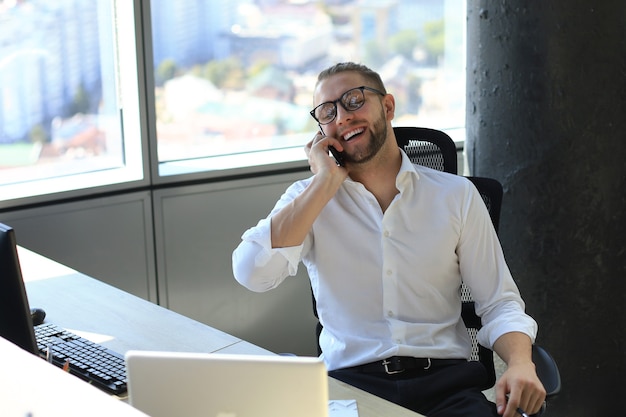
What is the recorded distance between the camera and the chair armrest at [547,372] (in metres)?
2.10

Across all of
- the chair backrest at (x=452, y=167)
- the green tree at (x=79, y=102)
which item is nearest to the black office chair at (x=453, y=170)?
the chair backrest at (x=452, y=167)

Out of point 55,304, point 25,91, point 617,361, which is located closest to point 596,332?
point 617,361

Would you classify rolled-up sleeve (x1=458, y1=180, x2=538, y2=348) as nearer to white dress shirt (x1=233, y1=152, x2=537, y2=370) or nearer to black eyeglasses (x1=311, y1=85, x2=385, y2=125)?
white dress shirt (x1=233, y1=152, x2=537, y2=370)

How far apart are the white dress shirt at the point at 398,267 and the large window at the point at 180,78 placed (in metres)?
1.47

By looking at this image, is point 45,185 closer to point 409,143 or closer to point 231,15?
point 231,15

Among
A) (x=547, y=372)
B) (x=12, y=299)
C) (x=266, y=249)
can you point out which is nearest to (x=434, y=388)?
(x=547, y=372)

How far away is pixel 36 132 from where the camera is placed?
143 inches

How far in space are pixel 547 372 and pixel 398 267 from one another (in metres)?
0.49

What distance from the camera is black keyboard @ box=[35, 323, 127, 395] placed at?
6.68ft

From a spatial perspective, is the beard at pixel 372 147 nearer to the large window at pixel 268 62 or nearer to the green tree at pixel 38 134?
the large window at pixel 268 62

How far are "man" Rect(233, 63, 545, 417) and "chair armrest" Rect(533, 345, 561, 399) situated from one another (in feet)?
0.18

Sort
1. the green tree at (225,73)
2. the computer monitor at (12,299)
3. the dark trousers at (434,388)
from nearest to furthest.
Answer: the computer monitor at (12,299), the dark trousers at (434,388), the green tree at (225,73)

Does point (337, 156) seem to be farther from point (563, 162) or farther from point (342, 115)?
point (563, 162)

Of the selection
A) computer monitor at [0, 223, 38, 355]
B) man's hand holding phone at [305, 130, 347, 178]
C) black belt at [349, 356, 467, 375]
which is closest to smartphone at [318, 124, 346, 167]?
man's hand holding phone at [305, 130, 347, 178]
